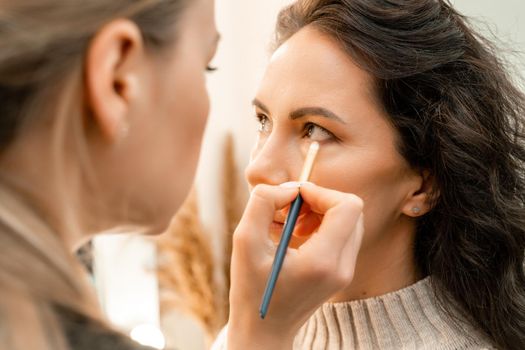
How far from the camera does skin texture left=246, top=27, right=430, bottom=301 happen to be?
1061 millimetres

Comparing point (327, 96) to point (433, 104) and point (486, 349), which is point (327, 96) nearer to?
point (433, 104)

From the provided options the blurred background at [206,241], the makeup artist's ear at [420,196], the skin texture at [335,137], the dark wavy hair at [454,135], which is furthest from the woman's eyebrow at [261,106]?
the blurred background at [206,241]

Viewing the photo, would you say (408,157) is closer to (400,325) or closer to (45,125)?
(400,325)

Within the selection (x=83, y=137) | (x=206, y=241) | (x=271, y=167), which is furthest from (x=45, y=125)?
(x=206, y=241)

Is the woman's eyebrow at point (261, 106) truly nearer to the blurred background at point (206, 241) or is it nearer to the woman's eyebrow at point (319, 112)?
the woman's eyebrow at point (319, 112)

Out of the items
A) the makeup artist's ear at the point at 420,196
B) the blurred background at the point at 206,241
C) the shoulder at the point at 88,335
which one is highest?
the shoulder at the point at 88,335

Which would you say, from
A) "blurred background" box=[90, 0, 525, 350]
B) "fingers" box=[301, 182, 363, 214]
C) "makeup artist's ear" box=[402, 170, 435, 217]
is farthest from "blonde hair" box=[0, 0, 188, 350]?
"blurred background" box=[90, 0, 525, 350]

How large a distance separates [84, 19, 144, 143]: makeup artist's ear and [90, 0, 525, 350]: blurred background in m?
1.47

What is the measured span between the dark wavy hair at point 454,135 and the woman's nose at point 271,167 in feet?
0.58

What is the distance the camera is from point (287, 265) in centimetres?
82

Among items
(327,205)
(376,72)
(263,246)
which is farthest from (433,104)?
(263,246)

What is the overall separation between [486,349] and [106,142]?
2.54 ft

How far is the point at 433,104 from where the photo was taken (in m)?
1.09

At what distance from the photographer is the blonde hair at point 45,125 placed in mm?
451
